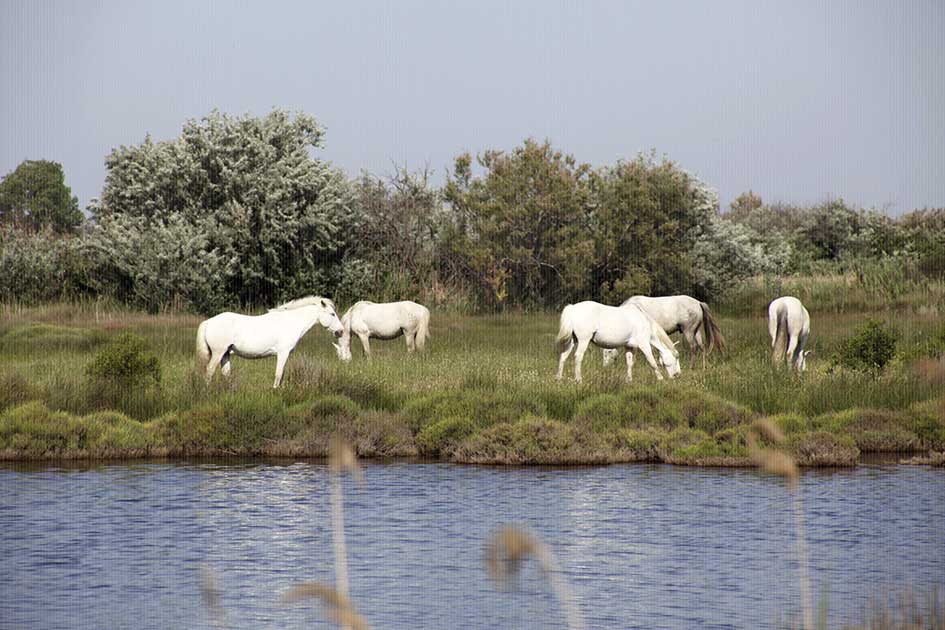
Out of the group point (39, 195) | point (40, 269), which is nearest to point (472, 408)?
point (40, 269)

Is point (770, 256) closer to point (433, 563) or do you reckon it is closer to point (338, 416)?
point (338, 416)

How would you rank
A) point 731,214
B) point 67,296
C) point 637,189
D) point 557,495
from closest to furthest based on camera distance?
point 557,495 < point 67,296 < point 637,189 < point 731,214

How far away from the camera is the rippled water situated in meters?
9.30

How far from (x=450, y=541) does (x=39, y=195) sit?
7579 cm

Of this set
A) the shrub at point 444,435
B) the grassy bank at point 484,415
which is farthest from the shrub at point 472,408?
the shrub at point 444,435

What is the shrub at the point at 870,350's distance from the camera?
793 inches

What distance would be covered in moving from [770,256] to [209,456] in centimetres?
3463

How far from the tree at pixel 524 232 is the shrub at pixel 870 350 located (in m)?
22.2

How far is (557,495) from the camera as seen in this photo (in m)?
13.8

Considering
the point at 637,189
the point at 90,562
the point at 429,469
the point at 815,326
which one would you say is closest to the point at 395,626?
the point at 90,562

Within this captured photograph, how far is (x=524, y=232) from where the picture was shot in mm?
43156

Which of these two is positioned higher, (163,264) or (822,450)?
(163,264)

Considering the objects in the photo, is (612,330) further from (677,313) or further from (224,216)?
(224,216)

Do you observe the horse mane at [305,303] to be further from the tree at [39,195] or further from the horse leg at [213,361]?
the tree at [39,195]
